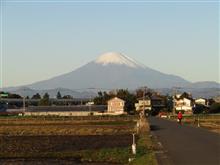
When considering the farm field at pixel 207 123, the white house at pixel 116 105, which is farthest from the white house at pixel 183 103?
the farm field at pixel 207 123

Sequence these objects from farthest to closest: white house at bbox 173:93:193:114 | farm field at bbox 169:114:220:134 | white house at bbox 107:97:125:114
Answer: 1. white house at bbox 173:93:193:114
2. white house at bbox 107:97:125:114
3. farm field at bbox 169:114:220:134

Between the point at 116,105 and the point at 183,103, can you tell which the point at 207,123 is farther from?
the point at 183,103

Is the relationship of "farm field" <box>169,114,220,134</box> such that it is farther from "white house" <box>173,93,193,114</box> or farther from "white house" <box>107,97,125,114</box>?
"white house" <box>173,93,193,114</box>

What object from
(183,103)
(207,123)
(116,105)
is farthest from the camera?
(183,103)

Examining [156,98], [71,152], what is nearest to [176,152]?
[71,152]

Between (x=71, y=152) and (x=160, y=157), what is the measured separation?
8.05m

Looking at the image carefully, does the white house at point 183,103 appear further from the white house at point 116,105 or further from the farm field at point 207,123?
the farm field at point 207,123

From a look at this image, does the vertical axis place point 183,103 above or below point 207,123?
above

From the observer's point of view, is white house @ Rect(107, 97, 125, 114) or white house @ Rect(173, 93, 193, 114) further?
white house @ Rect(173, 93, 193, 114)

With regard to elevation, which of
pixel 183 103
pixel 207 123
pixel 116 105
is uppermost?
pixel 183 103

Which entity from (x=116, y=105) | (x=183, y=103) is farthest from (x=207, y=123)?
(x=183, y=103)

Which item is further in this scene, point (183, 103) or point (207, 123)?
point (183, 103)

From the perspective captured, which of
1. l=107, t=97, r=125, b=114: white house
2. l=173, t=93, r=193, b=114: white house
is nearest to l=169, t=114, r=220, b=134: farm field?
l=107, t=97, r=125, b=114: white house

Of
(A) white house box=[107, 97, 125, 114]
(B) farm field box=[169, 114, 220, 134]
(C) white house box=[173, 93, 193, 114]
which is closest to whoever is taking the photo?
(B) farm field box=[169, 114, 220, 134]
